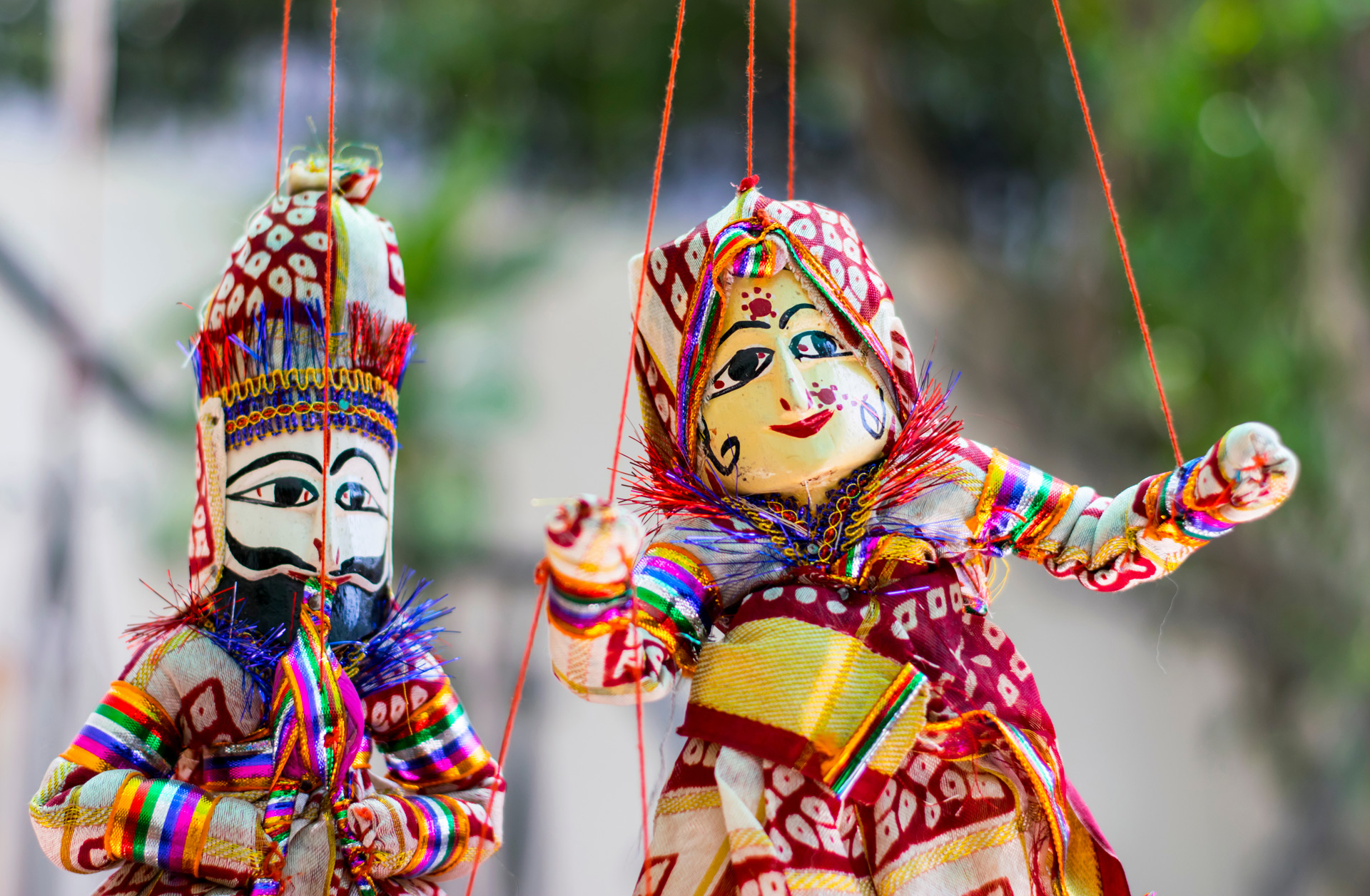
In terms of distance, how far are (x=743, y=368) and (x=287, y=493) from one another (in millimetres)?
398

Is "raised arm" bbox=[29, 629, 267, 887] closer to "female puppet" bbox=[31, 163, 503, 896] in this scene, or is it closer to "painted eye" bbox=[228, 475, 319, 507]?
"female puppet" bbox=[31, 163, 503, 896]

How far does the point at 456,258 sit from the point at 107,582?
4.73 feet

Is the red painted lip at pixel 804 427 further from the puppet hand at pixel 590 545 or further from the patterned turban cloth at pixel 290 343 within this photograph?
the patterned turban cloth at pixel 290 343

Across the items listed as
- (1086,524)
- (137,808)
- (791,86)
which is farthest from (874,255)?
(137,808)

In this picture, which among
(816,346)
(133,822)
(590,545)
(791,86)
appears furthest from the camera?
(791,86)

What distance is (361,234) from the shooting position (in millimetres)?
1146

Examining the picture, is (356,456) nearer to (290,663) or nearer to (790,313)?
(290,663)

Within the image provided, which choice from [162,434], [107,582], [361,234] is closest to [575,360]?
[162,434]

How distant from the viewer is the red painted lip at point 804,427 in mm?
1043

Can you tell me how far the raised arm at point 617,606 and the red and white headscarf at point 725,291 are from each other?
0.11 meters

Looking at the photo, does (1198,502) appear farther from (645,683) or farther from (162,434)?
(162,434)

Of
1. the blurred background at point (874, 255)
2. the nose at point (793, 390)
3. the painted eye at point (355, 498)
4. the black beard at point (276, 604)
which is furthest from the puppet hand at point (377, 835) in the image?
the blurred background at point (874, 255)

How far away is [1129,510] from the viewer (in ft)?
3.50

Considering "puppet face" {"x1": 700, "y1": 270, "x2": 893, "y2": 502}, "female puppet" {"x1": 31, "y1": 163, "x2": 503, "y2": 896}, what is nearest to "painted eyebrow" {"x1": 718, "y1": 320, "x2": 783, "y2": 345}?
"puppet face" {"x1": 700, "y1": 270, "x2": 893, "y2": 502}
